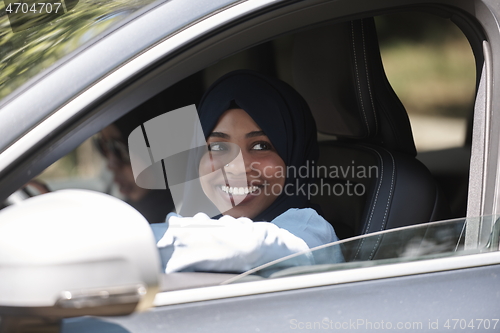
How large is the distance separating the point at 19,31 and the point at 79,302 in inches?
31.8

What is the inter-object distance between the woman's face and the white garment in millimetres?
456

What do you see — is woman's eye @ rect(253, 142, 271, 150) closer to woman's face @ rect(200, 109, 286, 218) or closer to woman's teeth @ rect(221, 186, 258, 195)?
woman's face @ rect(200, 109, 286, 218)

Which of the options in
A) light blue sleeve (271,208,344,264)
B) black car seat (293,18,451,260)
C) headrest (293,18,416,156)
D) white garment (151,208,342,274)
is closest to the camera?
white garment (151,208,342,274)

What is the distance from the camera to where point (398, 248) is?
1.22m

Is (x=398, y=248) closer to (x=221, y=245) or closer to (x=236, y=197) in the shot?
(x=221, y=245)

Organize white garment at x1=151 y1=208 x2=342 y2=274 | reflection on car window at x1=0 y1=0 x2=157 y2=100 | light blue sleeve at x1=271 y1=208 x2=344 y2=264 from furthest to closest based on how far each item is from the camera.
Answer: light blue sleeve at x1=271 y1=208 x2=344 y2=264 < white garment at x1=151 y1=208 x2=342 y2=274 < reflection on car window at x1=0 y1=0 x2=157 y2=100

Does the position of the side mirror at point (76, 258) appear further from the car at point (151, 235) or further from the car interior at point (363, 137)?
the car interior at point (363, 137)

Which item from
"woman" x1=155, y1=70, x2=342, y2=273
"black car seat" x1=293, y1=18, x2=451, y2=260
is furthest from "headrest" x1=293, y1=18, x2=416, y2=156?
"woman" x1=155, y1=70, x2=342, y2=273

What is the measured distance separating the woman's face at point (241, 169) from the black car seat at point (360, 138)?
34 centimetres

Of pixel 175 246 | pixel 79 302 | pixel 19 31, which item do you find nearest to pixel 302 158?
pixel 175 246

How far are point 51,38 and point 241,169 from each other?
790mm

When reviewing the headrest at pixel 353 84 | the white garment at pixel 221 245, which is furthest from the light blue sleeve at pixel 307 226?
the headrest at pixel 353 84

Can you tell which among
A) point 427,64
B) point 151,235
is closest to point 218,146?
point 151,235

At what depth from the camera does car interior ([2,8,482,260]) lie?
1.83 m
